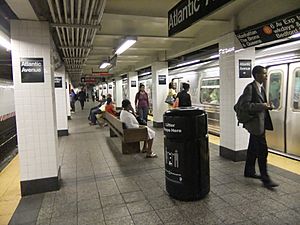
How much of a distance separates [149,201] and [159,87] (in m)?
6.26

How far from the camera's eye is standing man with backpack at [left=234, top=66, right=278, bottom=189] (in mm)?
3482

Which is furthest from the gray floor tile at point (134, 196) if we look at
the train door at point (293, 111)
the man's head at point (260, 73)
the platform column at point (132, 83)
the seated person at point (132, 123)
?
the platform column at point (132, 83)

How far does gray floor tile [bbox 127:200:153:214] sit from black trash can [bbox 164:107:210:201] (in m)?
0.37

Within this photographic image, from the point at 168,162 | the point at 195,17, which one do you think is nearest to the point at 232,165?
the point at 168,162

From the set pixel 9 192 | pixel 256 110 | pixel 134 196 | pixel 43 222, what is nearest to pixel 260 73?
pixel 256 110

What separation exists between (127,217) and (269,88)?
398 centimetres

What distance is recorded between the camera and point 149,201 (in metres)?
3.19

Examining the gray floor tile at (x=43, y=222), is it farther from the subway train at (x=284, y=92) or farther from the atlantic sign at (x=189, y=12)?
the subway train at (x=284, y=92)

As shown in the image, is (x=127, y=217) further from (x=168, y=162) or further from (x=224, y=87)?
(x=224, y=87)

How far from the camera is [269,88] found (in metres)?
5.20

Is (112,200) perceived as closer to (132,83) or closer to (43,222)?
(43,222)

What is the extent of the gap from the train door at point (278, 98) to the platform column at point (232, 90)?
678 millimetres

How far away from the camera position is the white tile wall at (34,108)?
11.3 feet

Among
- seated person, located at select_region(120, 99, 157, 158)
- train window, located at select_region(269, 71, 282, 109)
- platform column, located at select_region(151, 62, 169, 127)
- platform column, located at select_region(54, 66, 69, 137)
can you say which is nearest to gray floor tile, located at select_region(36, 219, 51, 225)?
seated person, located at select_region(120, 99, 157, 158)
